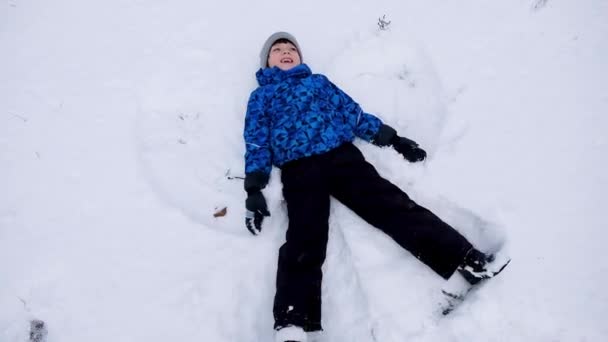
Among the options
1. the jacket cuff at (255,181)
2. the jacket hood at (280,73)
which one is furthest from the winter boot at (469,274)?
the jacket hood at (280,73)

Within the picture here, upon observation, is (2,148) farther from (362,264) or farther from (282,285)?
(362,264)

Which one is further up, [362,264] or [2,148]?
[362,264]

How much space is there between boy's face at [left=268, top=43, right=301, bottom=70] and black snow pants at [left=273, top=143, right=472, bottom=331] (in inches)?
44.0

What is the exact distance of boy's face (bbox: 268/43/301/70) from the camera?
3589 millimetres

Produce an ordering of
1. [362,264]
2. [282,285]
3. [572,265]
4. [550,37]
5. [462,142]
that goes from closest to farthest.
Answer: [572,265] → [282,285] → [362,264] → [462,142] → [550,37]

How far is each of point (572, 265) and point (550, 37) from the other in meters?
2.13

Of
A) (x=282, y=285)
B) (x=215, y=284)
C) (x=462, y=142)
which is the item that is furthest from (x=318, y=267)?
(x=462, y=142)

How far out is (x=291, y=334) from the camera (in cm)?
231

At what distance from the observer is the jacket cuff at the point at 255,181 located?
2.93 meters

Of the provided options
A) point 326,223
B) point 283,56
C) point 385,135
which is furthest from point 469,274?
Result: point 283,56

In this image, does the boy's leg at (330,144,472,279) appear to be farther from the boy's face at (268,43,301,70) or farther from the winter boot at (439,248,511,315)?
the boy's face at (268,43,301,70)

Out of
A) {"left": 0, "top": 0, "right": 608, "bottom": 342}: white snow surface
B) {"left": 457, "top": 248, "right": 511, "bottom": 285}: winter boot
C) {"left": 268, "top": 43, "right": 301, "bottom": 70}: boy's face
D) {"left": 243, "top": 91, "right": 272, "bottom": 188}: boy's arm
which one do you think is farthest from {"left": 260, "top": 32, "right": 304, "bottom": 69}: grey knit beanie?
{"left": 457, "top": 248, "right": 511, "bottom": 285}: winter boot

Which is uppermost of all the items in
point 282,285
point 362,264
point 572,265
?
point 572,265

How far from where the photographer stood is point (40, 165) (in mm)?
3057
